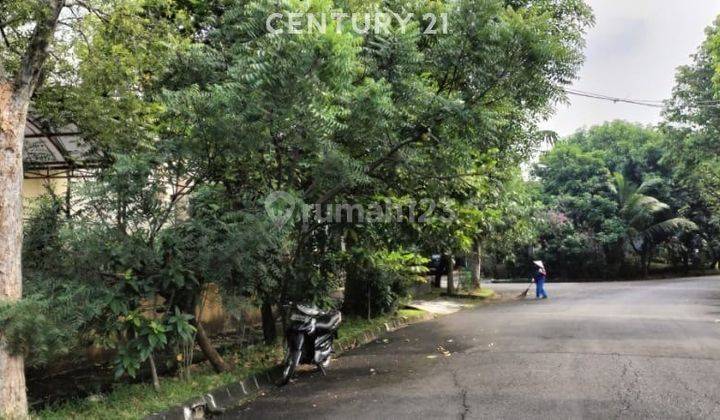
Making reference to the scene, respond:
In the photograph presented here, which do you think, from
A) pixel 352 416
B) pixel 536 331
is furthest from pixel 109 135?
pixel 536 331

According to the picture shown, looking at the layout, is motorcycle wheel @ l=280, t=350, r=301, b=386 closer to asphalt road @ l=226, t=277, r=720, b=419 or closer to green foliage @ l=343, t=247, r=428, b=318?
asphalt road @ l=226, t=277, r=720, b=419

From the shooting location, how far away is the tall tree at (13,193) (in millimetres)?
4801

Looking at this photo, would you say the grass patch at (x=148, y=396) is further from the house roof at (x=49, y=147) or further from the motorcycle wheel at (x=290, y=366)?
the house roof at (x=49, y=147)

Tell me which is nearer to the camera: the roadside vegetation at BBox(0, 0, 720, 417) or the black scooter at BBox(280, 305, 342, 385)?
the roadside vegetation at BBox(0, 0, 720, 417)

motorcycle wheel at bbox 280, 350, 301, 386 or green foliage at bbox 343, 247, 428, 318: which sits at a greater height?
green foliage at bbox 343, 247, 428, 318

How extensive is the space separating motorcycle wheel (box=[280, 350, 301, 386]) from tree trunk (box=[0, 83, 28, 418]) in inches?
114

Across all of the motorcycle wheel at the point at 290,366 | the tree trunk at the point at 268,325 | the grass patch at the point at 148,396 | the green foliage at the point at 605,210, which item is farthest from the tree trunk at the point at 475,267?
the motorcycle wheel at the point at 290,366

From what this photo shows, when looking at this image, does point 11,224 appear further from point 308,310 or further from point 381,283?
point 381,283

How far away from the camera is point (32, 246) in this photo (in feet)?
19.6

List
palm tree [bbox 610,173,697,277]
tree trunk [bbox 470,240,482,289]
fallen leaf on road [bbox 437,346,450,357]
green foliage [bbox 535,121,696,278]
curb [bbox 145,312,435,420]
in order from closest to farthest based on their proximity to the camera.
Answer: curb [bbox 145,312,435,420]
fallen leaf on road [bbox 437,346,450,357]
tree trunk [bbox 470,240,482,289]
palm tree [bbox 610,173,697,277]
green foliage [bbox 535,121,696,278]

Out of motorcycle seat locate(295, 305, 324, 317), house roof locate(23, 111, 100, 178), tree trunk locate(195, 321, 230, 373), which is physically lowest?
tree trunk locate(195, 321, 230, 373)

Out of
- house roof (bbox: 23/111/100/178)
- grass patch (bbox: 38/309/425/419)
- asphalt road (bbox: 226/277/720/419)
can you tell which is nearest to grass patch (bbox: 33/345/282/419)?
grass patch (bbox: 38/309/425/419)

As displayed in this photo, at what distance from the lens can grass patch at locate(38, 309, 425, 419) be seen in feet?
17.7

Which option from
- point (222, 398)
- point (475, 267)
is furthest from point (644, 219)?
point (222, 398)
